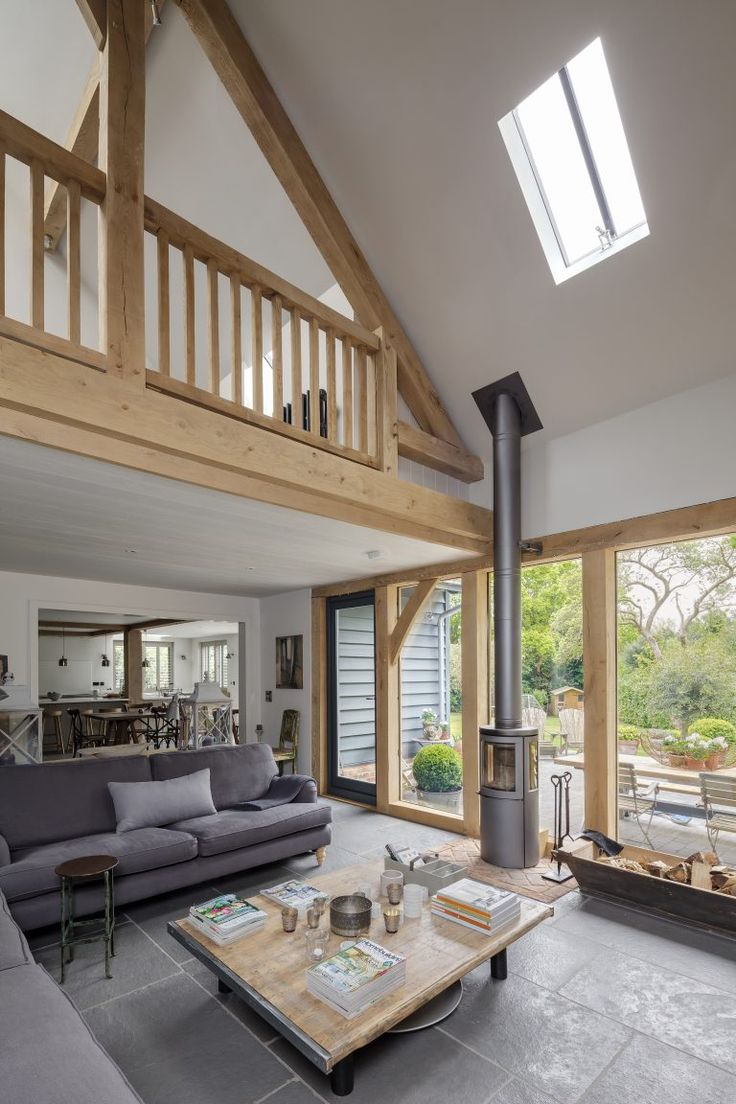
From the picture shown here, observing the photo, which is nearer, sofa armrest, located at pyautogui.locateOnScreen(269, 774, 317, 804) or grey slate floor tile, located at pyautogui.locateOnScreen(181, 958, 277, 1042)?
grey slate floor tile, located at pyautogui.locateOnScreen(181, 958, 277, 1042)

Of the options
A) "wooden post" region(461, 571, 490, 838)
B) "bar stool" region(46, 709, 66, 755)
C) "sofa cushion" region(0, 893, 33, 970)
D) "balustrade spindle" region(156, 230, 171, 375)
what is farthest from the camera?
"bar stool" region(46, 709, 66, 755)

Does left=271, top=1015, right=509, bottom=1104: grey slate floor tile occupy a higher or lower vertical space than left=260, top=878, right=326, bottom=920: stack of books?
lower

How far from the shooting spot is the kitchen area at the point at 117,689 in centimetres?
640

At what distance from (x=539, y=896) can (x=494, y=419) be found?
330cm

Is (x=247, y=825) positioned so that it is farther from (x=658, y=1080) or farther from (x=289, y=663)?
(x=289, y=663)

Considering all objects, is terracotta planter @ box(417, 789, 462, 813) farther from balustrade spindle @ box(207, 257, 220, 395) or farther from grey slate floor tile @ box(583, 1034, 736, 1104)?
balustrade spindle @ box(207, 257, 220, 395)

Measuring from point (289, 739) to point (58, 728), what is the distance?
15.8 ft

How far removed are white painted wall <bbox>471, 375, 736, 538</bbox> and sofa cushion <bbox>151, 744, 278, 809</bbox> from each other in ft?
9.42

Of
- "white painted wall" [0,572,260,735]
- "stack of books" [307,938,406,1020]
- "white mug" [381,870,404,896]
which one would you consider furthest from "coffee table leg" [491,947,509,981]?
"white painted wall" [0,572,260,735]

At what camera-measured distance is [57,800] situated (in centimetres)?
389

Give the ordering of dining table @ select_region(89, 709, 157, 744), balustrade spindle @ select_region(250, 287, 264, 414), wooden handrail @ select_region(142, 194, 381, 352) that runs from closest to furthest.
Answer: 1. wooden handrail @ select_region(142, 194, 381, 352)
2. balustrade spindle @ select_region(250, 287, 264, 414)
3. dining table @ select_region(89, 709, 157, 744)

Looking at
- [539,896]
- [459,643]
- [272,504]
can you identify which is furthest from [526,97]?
[539,896]

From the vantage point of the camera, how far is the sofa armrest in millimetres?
4824

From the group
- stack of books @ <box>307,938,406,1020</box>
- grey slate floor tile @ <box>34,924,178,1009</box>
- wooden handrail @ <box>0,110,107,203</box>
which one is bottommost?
grey slate floor tile @ <box>34,924,178,1009</box>
